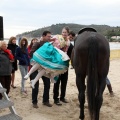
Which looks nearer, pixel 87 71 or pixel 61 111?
pixel 87 71

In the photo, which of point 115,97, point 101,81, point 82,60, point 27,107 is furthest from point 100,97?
point 115,97

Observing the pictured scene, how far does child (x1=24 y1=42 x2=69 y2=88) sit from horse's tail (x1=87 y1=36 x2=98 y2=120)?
103cm

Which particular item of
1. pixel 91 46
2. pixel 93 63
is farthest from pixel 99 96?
pixel 91 46

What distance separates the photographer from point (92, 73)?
3.87 metres

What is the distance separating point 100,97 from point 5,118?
1.56m

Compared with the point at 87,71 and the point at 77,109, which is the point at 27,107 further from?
the point at 87,71

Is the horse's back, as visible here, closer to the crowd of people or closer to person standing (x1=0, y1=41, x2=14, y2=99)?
the crowd of people

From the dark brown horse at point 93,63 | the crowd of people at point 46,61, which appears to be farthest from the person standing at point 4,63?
the dark brown horse at point 93,63

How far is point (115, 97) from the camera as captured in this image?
622 centimetres

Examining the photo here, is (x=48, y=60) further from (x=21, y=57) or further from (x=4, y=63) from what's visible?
(x=21, y=57)

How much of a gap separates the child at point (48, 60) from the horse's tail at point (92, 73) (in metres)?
1.03

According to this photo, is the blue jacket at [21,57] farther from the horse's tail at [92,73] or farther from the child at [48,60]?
the horse's tail at [92,73]

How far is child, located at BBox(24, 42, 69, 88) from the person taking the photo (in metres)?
4.73

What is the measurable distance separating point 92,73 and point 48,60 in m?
1.18
